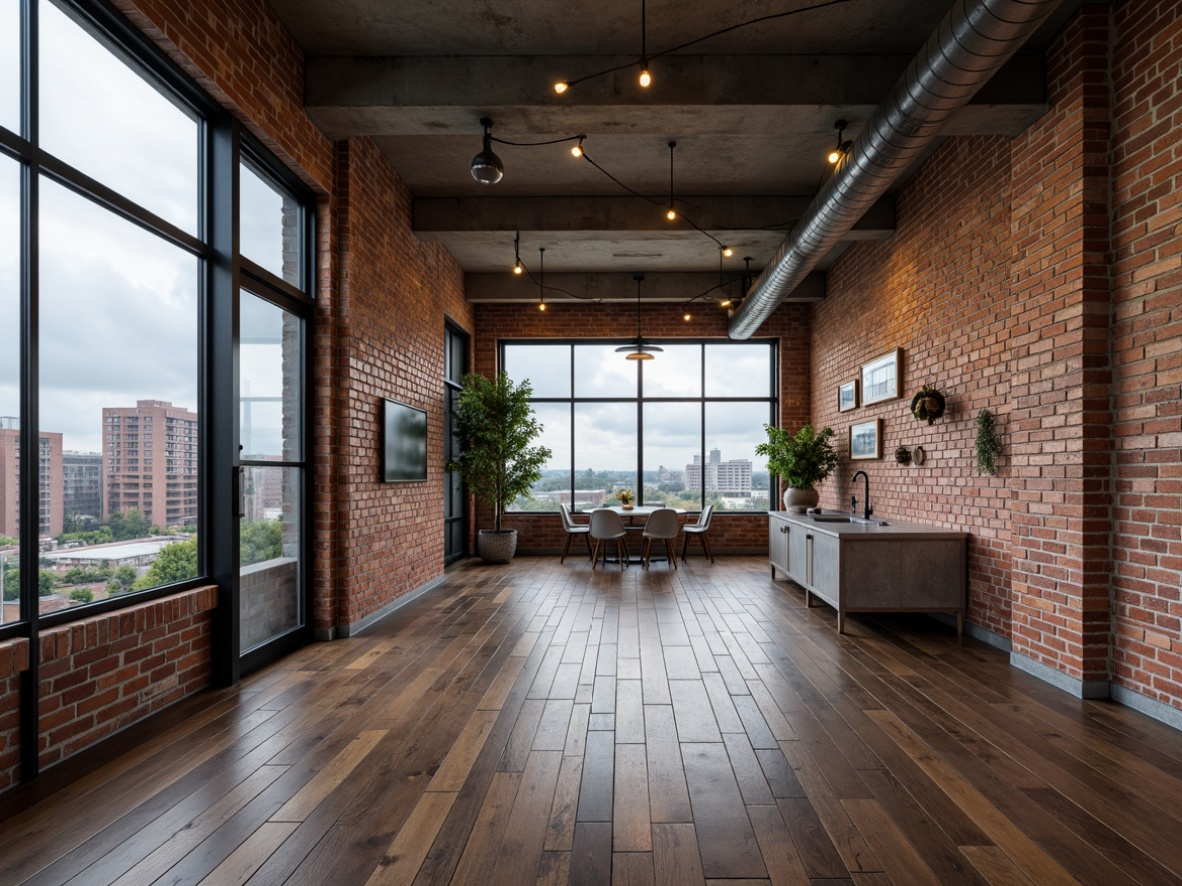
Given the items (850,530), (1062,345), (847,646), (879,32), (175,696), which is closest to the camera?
(175,696)

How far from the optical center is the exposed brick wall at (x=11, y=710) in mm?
2465

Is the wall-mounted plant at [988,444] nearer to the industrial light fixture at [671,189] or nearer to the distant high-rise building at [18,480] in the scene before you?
the industrial light fixture at [671,189]

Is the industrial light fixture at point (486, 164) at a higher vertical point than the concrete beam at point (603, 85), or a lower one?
lower

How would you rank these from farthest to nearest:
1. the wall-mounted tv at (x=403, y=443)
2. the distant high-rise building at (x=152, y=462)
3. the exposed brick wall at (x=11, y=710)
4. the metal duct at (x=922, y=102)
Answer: the wall-mounted tv at (x=403, y=443) → the distant high-rise building at (x=152, y=462) → the metal duct at (x=922, y=102) → the exposed brick wall at (x=11, y=710)

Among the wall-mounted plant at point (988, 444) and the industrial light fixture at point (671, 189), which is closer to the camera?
the wall-mounted plant at point (988, 444)

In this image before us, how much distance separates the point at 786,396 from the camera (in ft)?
31.8

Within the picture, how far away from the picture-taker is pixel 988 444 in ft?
15.1

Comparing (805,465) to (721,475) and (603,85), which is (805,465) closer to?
(721,475)

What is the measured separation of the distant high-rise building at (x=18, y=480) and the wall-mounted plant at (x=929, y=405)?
17.8 ft

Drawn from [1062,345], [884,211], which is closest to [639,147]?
[884,211]

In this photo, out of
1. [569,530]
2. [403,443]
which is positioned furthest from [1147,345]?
[569,530]

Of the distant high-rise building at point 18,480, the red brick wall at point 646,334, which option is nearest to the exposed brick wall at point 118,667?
the distant high-rise building at point 18,480

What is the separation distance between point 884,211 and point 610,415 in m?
4.77

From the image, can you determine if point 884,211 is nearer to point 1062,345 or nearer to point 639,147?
point 639,147
